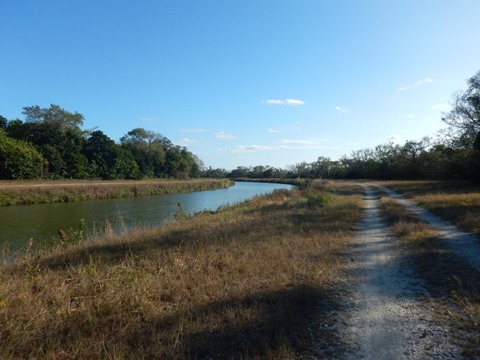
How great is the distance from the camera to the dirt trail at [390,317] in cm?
384

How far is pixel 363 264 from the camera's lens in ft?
25.2

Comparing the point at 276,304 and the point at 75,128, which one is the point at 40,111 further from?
the point at 276,304

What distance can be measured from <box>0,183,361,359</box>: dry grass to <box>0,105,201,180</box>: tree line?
2185 inches

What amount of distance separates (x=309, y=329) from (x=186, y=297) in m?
2.29

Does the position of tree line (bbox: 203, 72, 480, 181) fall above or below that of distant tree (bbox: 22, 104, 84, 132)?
below

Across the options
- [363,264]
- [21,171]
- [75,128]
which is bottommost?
[363,264]

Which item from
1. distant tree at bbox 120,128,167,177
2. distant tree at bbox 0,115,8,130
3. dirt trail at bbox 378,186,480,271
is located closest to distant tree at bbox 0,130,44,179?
distant tree at bbox 0,115,8,130

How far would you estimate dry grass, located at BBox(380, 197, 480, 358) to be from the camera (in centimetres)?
429

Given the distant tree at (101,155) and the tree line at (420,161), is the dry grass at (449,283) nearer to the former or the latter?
the tree line at (420,161)

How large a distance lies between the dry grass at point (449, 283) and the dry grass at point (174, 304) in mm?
1772

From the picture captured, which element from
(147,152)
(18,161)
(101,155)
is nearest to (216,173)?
(147,152)

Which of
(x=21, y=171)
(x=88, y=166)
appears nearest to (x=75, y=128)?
(x=88, y=166)

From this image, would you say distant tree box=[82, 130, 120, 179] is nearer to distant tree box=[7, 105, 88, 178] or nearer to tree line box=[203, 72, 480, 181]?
distant tree box=[7, 105, 88, 178]

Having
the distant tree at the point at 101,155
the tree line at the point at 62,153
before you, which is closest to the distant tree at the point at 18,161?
the tree line at the point at 62,153
